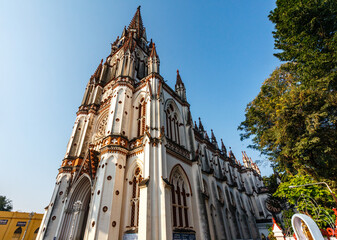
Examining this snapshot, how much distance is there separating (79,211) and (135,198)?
18.4 feet

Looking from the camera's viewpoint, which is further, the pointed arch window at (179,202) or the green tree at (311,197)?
the pointed arch window at (179,202)

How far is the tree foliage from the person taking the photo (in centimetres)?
988

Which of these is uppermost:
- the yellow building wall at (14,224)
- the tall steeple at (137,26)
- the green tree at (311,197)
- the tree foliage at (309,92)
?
the tall steeple at (137,26)

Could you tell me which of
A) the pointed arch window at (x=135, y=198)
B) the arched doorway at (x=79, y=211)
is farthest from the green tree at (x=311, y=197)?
the arched doorway at (x=79, y=211)

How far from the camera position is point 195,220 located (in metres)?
11.9

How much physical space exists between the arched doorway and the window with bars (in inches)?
315

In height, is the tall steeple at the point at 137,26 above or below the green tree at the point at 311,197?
above

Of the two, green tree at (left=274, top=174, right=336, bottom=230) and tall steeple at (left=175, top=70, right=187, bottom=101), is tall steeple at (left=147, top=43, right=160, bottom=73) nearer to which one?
tall steeple at (left=175, top=70, right=187, bottom=101)

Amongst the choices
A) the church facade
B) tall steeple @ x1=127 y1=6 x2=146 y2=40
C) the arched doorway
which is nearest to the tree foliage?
the church facade

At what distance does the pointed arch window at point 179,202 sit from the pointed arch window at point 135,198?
2.39 metres

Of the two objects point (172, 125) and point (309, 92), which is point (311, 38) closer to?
point (309, 92)

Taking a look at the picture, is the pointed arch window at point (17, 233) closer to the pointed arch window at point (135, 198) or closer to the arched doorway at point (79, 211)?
the arched doorway at point (79, 211)

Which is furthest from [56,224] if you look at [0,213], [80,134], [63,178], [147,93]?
[0,213]

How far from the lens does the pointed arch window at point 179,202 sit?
443 inches
